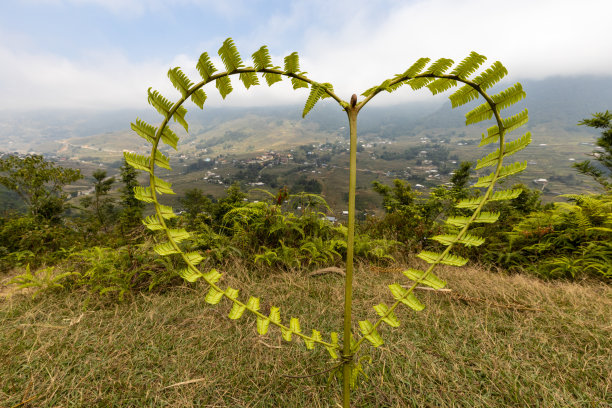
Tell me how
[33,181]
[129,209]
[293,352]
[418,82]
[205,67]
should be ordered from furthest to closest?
[33,181]
[129,209]
[293,352]
[418,82]
[205,67]

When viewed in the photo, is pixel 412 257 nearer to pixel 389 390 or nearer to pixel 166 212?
pixel 389 390

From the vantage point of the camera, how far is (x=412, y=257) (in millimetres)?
3635

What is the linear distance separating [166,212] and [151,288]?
2.14 meters

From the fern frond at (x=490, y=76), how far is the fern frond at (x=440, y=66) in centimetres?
10

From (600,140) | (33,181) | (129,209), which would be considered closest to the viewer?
(129,209)

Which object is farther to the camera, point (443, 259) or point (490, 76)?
point (443, 259)

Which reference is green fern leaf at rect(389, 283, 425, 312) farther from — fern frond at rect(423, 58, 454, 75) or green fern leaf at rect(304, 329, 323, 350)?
fern frond at rect(423, 58, 454, 75)

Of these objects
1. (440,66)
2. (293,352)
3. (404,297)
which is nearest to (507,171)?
(440,66)

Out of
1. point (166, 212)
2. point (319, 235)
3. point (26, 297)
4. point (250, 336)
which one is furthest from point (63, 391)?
point (319, 235)

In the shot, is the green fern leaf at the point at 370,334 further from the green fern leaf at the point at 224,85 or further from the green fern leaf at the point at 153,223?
the green fern leaf at the point at 224,85

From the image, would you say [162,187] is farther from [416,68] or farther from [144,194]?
[416,68]

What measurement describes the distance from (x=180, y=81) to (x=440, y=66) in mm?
816

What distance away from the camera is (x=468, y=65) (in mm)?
759

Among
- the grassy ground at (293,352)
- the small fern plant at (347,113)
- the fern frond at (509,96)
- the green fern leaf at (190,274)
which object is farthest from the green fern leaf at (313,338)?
the fern frond at (509,96)
